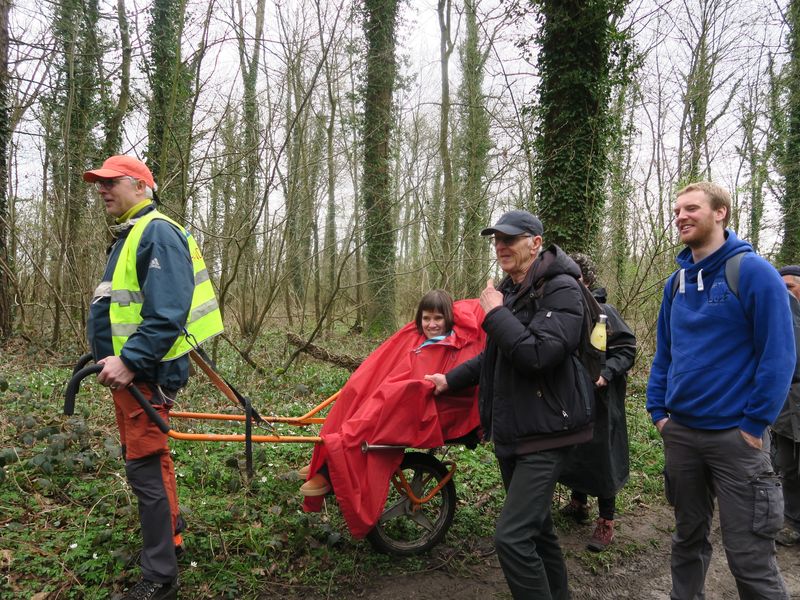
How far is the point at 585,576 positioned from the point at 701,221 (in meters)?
2.48

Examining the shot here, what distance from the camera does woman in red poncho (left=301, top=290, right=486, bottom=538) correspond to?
295 centimetres

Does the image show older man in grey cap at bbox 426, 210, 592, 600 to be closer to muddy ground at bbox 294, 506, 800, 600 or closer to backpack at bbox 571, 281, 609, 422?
backpack at bbox 571, 281, 609, 422

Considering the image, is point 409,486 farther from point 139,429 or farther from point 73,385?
point 73,385

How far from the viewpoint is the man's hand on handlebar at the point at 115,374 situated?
8.43 ft

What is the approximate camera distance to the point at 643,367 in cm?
943

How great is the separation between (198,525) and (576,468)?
8.90 feet

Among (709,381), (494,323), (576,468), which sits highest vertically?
(494,323)

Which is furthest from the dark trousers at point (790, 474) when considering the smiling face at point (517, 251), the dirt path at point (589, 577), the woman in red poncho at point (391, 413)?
the smiling face at point (517, 251)

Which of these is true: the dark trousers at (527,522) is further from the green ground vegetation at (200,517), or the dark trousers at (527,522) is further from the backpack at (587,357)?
the green ground vegetation at (200,517)

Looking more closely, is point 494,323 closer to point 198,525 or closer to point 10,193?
point 198,525

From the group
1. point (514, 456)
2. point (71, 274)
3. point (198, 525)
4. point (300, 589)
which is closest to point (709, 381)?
point (514, 456)

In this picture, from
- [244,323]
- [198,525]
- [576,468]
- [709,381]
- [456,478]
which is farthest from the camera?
[244,323]

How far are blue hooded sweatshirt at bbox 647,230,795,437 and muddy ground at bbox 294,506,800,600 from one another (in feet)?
4.94

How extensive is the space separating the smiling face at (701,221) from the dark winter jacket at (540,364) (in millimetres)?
570
